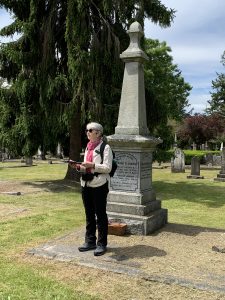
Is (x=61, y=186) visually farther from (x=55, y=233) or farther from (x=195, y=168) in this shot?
(x=195, y=168)

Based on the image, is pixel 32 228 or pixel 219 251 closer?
pixel 219 251

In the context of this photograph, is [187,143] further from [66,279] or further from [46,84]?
[66,279]

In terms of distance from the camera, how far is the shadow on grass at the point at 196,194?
40.6ft

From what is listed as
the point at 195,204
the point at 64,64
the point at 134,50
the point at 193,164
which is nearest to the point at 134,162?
the point at 134,50

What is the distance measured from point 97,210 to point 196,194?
937 centimetres

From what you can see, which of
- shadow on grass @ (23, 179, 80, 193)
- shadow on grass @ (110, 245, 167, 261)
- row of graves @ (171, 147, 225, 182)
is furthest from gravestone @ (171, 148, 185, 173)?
shadow on grass @ (110, 245, 167, 261)

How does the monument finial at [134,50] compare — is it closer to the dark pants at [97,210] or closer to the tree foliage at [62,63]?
the dark pants at [97,210]

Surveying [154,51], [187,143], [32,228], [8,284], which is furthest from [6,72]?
[187,143]

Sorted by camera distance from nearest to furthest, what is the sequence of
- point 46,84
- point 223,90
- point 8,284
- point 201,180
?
point 8,284, point 46,84, point 201,180, point 223,90

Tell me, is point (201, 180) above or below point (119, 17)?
below

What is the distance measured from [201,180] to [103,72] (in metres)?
8.83

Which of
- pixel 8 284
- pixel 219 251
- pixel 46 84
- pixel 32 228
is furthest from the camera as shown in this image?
pixel 46 84

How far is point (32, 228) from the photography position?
295 inches

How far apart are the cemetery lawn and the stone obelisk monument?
1.15 m
